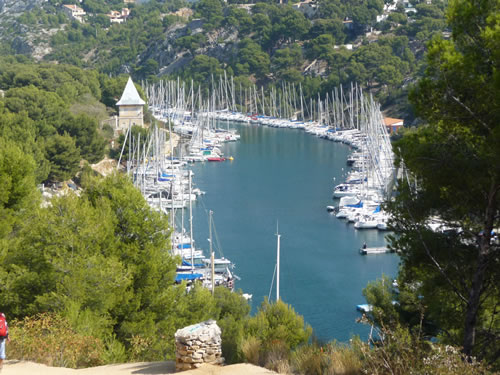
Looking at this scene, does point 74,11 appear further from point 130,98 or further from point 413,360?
A: point 413,360

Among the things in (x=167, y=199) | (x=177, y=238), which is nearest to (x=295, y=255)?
(x=177, y=238)

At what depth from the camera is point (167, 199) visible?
30312mm

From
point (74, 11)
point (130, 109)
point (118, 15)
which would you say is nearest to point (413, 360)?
point (130, 109)

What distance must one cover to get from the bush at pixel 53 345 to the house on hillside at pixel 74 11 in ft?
316

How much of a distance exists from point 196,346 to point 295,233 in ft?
66.6

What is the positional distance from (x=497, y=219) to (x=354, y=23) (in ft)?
207

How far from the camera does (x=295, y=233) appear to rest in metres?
28.0

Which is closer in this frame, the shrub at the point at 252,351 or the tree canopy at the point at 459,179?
the tree canopy at the point at 459,179

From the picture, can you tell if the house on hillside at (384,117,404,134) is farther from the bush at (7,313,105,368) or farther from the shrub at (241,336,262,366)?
the shrub at (241,336,262,366)

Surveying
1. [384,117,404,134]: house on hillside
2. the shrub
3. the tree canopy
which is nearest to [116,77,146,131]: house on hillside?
[384,117,404,134]: house on hillside

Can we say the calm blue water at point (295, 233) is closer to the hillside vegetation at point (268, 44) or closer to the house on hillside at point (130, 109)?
the house on hillside at point (130, 109)

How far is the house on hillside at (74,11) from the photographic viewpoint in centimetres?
10157

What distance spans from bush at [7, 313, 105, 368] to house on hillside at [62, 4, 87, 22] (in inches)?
3797

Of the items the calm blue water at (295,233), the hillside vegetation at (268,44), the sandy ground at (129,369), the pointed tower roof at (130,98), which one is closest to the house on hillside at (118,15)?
the hillside vegetation at (268,44)
